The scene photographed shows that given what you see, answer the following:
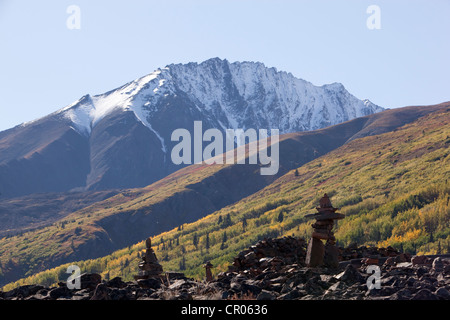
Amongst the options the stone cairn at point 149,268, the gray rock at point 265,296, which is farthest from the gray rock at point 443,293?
the stone cairn at point 149,268

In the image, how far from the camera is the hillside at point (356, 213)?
9588cm

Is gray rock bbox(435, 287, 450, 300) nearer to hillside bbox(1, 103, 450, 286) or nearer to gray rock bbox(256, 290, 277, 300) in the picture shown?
gray rock bbox(256, 290, 277, 300)

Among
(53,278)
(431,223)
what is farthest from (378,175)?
(53,278)

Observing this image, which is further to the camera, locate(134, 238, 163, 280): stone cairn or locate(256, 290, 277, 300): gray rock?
locate(134, 238, 163, 280): stone cairn

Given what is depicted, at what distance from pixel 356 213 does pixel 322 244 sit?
104633 mm

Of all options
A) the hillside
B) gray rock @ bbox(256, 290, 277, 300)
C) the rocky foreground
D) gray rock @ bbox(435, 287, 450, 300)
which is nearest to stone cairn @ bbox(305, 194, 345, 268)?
the rocky foreground

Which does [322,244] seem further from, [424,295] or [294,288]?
[424,295]

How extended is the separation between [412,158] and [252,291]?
15031 centimetres

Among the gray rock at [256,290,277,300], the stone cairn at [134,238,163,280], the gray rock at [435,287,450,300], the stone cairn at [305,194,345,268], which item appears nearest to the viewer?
the gray rock at [435,287,450,300]

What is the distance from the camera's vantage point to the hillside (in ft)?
315

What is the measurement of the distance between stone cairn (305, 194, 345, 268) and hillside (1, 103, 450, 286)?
51.6 metres
